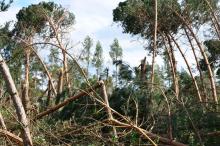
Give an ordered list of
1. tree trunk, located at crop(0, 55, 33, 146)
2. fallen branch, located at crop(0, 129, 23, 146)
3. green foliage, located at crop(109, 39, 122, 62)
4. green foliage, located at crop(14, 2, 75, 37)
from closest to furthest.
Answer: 1. tree trunk, located at crop(0, 55, 33, 146)
2. fallen branch, located at crop(0, 129, 23, 146)
3. green foliage, located at crop(14, 2, 75, 37)
4. green foliage, located at crop(109, 39, 122, 62)

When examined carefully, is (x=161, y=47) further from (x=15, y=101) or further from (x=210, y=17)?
(x=15, y=101)

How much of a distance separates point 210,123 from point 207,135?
11.7 inches

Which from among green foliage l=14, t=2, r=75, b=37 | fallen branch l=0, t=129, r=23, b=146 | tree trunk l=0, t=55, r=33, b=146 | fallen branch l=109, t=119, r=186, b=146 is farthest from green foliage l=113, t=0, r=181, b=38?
tree trunk l=0, t=55, r=33, b=146

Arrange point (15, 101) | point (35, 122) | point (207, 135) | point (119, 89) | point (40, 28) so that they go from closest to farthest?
point (15, 101) < point (35, 122) < point (207, 135) < point (119, 89) < point (40, 28)

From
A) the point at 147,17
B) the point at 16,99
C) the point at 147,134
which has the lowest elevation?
the point at 147,134

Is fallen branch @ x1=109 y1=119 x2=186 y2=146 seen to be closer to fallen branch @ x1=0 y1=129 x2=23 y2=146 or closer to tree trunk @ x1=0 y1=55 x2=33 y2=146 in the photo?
fallen branch @ x1=0 y1=129 x2=23 y2=146

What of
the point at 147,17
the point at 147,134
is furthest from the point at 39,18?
the point at 147,134

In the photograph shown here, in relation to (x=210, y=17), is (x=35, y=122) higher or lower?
lower

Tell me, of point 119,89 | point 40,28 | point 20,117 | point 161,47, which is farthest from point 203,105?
point 40,28

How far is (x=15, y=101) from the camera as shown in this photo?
4434mm

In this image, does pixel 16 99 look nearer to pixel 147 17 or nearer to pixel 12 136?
pixel 12 136

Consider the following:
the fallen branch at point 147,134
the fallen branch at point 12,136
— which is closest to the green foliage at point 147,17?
the fallen branch at point 147,134

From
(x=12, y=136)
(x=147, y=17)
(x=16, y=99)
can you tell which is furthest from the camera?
(x=147, y=17)

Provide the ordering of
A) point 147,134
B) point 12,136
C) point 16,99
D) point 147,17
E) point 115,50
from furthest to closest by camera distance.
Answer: point 115,50
point 147,17
point 147,134
point 12,136
point 16,99
